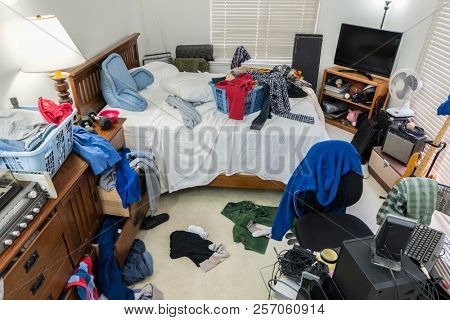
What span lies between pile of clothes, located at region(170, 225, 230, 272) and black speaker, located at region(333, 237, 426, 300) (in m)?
1.16

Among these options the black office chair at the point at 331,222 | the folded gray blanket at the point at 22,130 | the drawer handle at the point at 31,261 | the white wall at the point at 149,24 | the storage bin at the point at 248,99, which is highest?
the white wall at the point at 149,24

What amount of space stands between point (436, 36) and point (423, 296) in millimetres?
2834

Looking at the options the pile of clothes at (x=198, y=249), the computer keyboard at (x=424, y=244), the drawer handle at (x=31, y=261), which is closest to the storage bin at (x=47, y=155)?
the drawer handle at (x=31, y=261)

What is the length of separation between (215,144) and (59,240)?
1.42 meters

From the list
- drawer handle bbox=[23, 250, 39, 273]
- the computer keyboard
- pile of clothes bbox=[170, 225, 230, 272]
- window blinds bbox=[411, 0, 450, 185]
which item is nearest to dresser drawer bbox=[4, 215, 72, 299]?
drawer handle bbox=[23, 250, 39, 273]

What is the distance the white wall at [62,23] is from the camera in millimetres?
1734

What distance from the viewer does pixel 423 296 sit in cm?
107

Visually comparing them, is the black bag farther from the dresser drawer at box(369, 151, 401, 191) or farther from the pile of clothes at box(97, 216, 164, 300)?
the pile of clothes at box(97, 216, 164, 300)

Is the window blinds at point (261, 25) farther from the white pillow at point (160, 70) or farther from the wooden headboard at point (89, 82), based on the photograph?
the wooden headboard at point (89, 82)

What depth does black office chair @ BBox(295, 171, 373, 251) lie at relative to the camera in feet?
5.90

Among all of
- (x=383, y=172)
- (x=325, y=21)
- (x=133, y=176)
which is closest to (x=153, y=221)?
(x=133, y=176)

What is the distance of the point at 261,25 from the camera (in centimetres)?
409

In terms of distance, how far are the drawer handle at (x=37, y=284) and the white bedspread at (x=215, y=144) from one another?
54.7 inches
